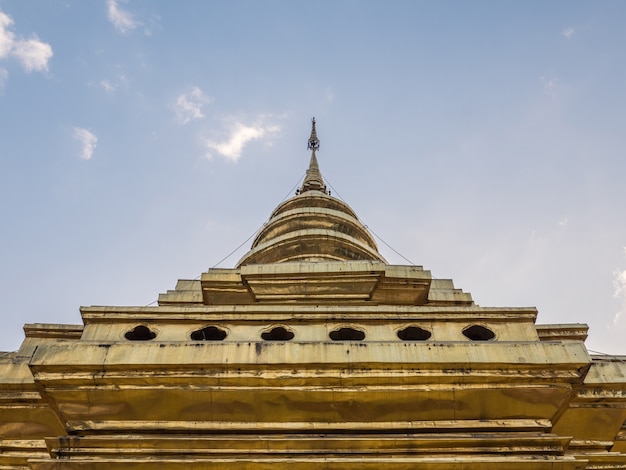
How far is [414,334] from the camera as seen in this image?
13484mm

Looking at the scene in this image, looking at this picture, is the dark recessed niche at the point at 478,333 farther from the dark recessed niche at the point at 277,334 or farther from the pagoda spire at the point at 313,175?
the pagoda spire at the point at 313,175

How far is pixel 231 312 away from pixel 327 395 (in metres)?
2.80

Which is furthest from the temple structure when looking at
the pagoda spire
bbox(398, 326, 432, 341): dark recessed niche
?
the pagoda spire

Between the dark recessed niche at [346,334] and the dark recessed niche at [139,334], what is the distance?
3.31 m

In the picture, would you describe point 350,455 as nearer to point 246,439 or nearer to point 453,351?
point 246,439

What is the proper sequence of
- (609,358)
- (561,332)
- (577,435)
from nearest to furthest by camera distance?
(577,435)
(609,358)
(561,332)

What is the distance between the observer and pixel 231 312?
13.4 m

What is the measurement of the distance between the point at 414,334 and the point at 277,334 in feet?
8.20

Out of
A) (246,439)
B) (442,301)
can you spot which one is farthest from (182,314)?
(442,301)

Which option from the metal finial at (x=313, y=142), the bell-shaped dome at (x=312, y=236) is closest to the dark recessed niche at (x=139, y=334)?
the bell-shaped dome at (x=312, y=236)

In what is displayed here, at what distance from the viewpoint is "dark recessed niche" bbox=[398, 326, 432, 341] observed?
43.7 ft

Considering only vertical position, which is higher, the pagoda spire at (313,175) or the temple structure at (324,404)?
the pagoda spire at (313,175)

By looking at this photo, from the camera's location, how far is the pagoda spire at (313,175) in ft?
108

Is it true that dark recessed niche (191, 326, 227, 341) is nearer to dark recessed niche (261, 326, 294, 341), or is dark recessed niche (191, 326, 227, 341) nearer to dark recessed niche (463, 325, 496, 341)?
dark recessed niche (261, 326, 294, 341)
